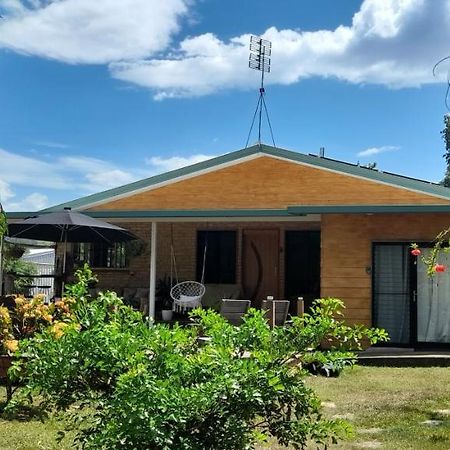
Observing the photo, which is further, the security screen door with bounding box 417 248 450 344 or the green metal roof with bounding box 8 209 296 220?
the green metal roof with bounding box 8 209 296 220

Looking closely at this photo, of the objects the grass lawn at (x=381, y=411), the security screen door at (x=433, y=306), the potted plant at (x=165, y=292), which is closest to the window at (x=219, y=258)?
the potted plant at (x=165, y=292)

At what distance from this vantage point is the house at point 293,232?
12461 mm

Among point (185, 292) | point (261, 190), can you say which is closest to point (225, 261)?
point (185, 292)

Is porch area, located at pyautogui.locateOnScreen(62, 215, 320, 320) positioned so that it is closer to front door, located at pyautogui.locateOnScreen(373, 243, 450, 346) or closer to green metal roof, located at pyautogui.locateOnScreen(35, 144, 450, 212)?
green metal roof, located at pyautogui.locateOnScreen(35, 144, 450, 212)

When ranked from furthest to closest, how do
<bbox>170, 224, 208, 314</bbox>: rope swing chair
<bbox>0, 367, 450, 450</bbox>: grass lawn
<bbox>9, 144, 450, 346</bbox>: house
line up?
<bbox>170, 224, 208, 314</bbox>: rope swing chair < <bbox>9, 144, 450, 346</bbox>: house < <bbox>0, 367, 450, 450</bbox>: grass lawn

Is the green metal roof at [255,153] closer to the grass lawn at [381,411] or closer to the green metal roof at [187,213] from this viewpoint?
the green metal roof at [187,213]

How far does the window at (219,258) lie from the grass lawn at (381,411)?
6.66m

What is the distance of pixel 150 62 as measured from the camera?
691 inches

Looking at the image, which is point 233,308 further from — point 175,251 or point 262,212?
point 175,251

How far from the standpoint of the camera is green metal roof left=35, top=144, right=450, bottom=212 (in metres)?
14.5

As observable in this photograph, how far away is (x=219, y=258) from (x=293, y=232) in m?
2.09

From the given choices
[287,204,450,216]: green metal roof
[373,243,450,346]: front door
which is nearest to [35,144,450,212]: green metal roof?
[287,204,450,216]: green metal roof

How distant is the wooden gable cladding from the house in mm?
24

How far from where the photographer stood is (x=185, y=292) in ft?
53.5
